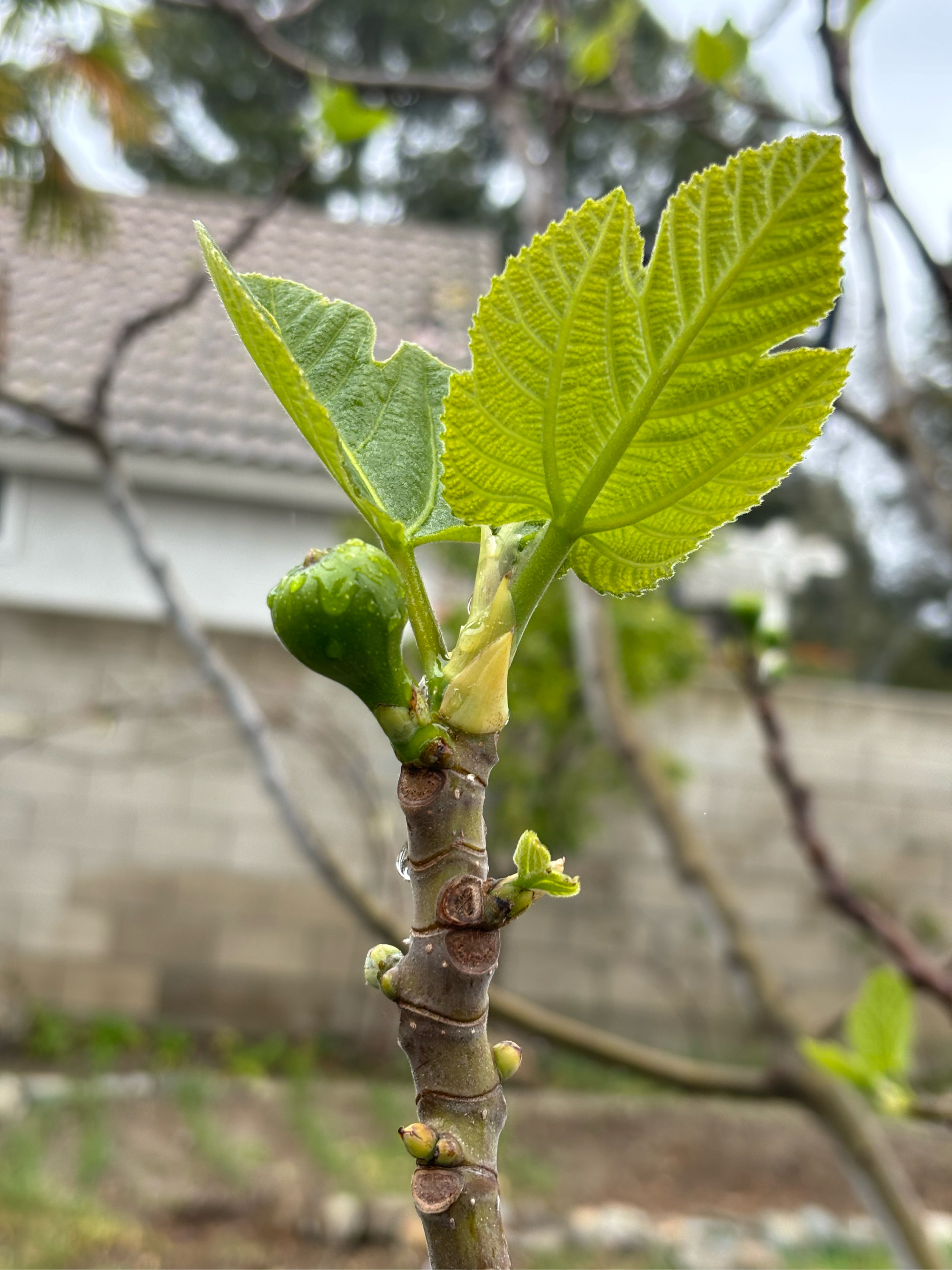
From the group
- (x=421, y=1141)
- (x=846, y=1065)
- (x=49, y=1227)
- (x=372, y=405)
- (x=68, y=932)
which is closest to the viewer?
(x=421, y=1141)

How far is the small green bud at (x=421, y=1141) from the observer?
332mm

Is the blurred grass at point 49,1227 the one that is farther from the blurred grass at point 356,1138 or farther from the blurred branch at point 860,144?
the blurred branch at point 860,144

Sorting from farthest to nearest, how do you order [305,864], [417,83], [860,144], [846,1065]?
[305,864] → [417,83] → [860,144] → [846,1065]

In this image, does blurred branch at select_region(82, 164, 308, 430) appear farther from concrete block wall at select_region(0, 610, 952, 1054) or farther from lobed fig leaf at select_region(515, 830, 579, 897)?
concrete block wall at select_region(0, 610, 952, 1054)

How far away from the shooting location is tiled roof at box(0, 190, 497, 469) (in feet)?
15.0

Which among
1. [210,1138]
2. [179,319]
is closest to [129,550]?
[179,319]

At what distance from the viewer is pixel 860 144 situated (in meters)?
1.43

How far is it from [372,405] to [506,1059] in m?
0.27

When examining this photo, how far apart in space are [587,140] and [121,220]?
7.02 metres

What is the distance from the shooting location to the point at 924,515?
195 centimetres

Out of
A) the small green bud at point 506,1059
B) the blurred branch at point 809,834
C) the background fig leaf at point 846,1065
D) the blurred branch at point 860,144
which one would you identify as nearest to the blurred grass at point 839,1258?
the blurred branch at point 809,834

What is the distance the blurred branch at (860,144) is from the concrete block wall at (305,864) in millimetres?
4066

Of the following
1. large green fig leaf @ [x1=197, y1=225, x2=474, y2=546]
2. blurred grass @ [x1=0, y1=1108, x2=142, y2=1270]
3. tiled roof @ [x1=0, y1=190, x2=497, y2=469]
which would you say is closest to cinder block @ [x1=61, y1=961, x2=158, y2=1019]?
blurred grass @ [x1=0, y1=1108, x2=142, y2=1270]

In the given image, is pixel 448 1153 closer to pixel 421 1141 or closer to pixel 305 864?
pixel 421 1141
